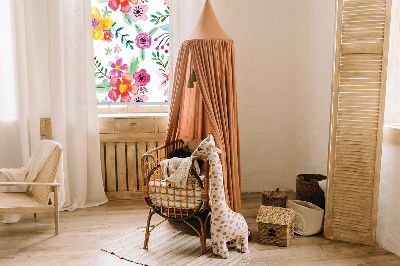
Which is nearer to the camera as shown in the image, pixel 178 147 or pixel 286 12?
pixel 178 147

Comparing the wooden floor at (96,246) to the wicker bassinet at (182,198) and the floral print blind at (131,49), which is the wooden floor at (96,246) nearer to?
the wicker bassinet at (182,198)

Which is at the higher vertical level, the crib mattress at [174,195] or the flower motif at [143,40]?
the flower motif at [143,40]

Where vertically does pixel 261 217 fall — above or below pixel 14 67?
below

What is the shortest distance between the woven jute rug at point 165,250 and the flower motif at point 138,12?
2233 millimetres

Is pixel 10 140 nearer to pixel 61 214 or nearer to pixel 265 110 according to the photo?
pixel 61 214

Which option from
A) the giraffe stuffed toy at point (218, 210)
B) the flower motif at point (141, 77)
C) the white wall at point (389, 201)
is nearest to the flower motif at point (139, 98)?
the flower motif at point (141, 77)

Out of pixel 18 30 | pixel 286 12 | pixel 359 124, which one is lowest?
pixel 359 124

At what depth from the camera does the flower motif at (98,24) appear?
380 cm

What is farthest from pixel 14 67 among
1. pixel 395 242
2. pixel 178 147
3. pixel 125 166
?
pixel 395 242

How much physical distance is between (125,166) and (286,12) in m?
2.41

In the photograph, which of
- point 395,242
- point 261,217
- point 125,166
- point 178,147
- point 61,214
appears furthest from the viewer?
point 125,166

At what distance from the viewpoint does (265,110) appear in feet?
13.3

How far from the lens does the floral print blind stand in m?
3.83

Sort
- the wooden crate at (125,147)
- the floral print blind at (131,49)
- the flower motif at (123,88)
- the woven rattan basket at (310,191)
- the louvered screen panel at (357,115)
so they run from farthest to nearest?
the flower motif at (123,88) < the floral print blind at (131,49) < the wooden crate at (125,147) < the woven rattan basket at (310,191) < the louvered screen panel at (357,115)
